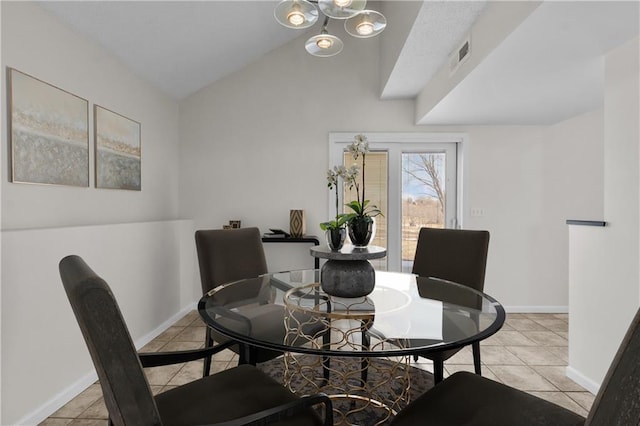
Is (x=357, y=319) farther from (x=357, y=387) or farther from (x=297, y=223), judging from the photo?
(x=297, y=223)

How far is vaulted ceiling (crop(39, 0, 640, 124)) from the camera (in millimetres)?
1865

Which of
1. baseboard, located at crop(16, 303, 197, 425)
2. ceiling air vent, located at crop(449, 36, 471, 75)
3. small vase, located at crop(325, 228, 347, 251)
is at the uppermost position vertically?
ceiling air vent, located at crop(449, 36, 471, 75)

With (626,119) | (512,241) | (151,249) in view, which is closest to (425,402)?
(626,119)

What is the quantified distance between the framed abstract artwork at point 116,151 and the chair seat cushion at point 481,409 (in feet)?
8.52

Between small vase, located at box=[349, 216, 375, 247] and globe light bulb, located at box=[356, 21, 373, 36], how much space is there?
39.9 inches

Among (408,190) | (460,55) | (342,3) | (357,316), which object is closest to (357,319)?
(357,316)

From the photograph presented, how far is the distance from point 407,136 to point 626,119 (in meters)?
2.16

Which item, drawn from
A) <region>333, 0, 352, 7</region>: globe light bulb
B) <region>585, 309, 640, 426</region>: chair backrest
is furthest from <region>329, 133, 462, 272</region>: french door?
<region>585, 309, 640, 426</region>: chair backrest

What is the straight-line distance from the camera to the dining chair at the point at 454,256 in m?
2.13

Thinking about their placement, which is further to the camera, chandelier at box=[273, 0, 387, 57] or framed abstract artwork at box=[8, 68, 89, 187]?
framed abstract artwork at box=[8, 68, 89, 187]

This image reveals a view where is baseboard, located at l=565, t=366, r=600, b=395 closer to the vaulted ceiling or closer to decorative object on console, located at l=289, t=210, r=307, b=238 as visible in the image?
the vaulted ceiling

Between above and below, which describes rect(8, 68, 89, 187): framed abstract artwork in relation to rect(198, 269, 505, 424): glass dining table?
above

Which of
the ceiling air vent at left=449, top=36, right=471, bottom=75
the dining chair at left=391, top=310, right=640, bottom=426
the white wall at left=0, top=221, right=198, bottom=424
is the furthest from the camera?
the ceiling air vent at left=449, top=36, right=471, bottom=75

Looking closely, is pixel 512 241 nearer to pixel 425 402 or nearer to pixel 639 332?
pixel 425 402
